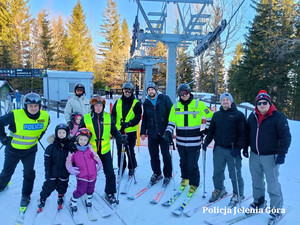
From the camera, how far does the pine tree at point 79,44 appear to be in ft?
119

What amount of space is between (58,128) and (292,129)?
936 cm

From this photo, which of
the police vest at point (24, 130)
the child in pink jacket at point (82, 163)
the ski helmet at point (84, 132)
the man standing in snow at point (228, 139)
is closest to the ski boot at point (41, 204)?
the child in pink jacket at point (82, 163)

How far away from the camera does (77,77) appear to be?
1789cm

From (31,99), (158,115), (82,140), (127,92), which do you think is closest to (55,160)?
(82,140)

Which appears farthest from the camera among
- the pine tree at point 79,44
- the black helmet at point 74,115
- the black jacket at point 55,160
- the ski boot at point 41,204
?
the pine tree at point 79,44

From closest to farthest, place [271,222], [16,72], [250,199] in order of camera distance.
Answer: [271,222] < [250,199] < [16,72]

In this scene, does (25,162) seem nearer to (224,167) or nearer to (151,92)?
(151,92)

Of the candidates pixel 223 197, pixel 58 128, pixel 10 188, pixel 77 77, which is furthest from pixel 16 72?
pixel 223 197

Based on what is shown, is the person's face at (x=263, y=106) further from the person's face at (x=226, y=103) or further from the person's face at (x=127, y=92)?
the person's face at (x=127, y=92)

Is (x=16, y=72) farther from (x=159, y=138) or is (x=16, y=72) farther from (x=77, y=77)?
(x=159, y=138)

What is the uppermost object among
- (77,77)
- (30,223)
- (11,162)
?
(77,77)

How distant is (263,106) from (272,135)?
40 centimetres

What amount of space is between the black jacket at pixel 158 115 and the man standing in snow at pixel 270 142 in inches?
57.8

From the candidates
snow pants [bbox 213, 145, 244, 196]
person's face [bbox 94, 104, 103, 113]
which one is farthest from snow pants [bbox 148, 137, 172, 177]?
person's face [bbox 94, 104, 103, 113]
